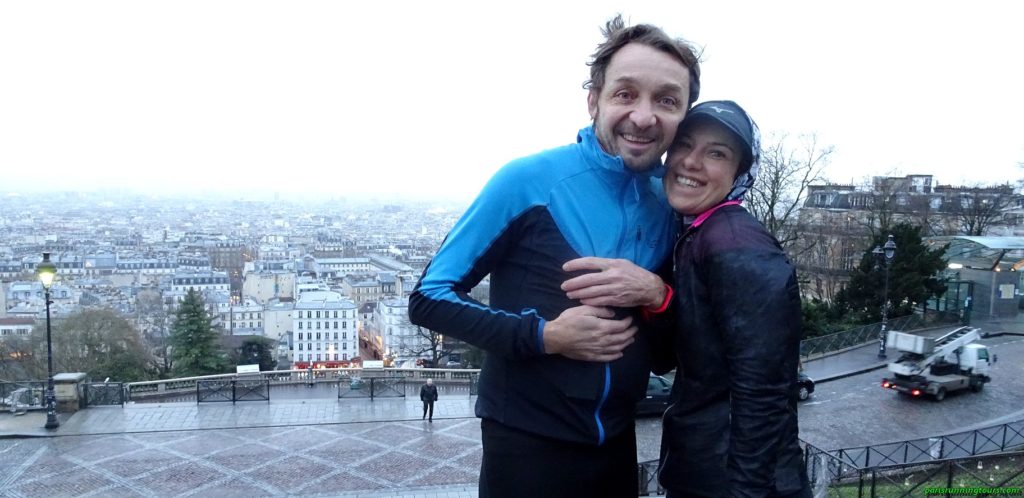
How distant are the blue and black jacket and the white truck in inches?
692

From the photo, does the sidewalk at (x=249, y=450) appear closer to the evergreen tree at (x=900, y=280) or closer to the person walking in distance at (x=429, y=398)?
the person walking in distance at (x=429, y=398)

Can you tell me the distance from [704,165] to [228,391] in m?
17.8

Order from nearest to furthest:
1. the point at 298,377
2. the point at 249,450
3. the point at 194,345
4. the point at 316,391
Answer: the point at 249,450 → the point at 316,391 → the point at 298,377 → the point at 194,345

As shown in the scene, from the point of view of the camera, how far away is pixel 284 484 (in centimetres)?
1156

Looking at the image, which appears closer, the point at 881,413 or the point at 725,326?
the point at 725,326

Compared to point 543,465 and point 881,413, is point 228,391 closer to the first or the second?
point 881,413

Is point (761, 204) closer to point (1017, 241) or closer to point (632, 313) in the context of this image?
point (1017, 241)

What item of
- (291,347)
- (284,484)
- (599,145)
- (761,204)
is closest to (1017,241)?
(761,204)

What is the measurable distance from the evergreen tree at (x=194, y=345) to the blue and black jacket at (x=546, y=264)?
28.5 metres

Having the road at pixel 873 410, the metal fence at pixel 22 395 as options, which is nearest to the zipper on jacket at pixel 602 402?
the road at pixel 873 410

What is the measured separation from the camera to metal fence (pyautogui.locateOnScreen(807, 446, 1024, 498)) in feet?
27.9

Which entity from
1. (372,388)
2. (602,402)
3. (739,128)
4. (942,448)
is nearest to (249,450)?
(372,388)

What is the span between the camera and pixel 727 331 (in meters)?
2.08

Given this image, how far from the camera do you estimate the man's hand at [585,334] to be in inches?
87.7
